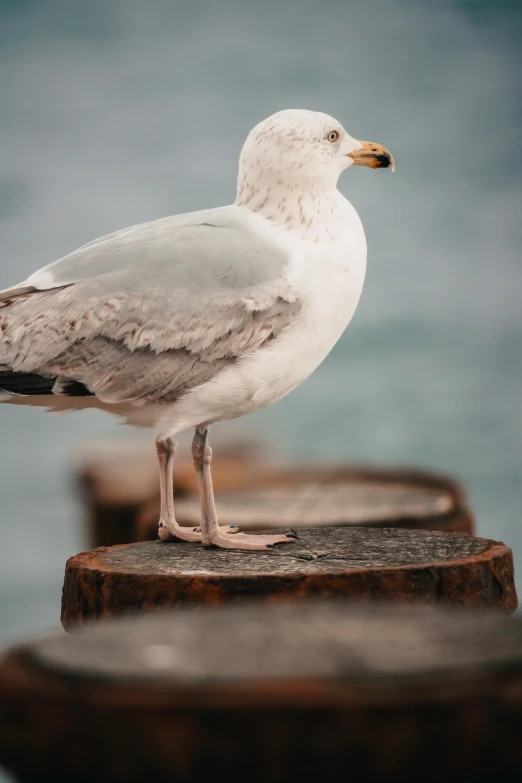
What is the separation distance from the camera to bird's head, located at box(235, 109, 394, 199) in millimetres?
4168

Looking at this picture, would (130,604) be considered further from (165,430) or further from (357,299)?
(357,299)

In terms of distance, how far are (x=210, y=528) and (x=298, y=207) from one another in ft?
4.22

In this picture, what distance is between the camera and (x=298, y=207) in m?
4.16

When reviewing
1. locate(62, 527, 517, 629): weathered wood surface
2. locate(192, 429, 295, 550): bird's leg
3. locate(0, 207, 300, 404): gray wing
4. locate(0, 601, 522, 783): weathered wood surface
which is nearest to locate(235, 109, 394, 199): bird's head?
locate(0, 207, 300, 404): gray wing

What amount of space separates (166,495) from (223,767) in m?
2.62

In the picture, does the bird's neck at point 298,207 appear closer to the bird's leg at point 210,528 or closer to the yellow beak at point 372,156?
the yellow beak at point 372,156

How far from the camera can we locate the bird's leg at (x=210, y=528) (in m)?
3.98

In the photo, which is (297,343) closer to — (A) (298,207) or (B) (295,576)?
(A) (298,207)

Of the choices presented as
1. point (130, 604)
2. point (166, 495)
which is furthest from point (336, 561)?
point (166, 495)

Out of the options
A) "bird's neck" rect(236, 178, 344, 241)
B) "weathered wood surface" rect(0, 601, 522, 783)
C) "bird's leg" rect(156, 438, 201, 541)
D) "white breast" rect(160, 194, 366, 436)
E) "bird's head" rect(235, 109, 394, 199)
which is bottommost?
"weathered wood surface" rect(0, 601, 522, 783)

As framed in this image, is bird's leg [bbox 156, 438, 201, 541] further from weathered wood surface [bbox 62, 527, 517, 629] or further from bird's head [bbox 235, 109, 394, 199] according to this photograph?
bird's head [bbox 235, 109, 394, 199]

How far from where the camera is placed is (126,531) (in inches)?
342

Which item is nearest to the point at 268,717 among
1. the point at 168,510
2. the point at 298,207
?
the point at 168,510

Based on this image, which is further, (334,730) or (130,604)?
(130,604)
